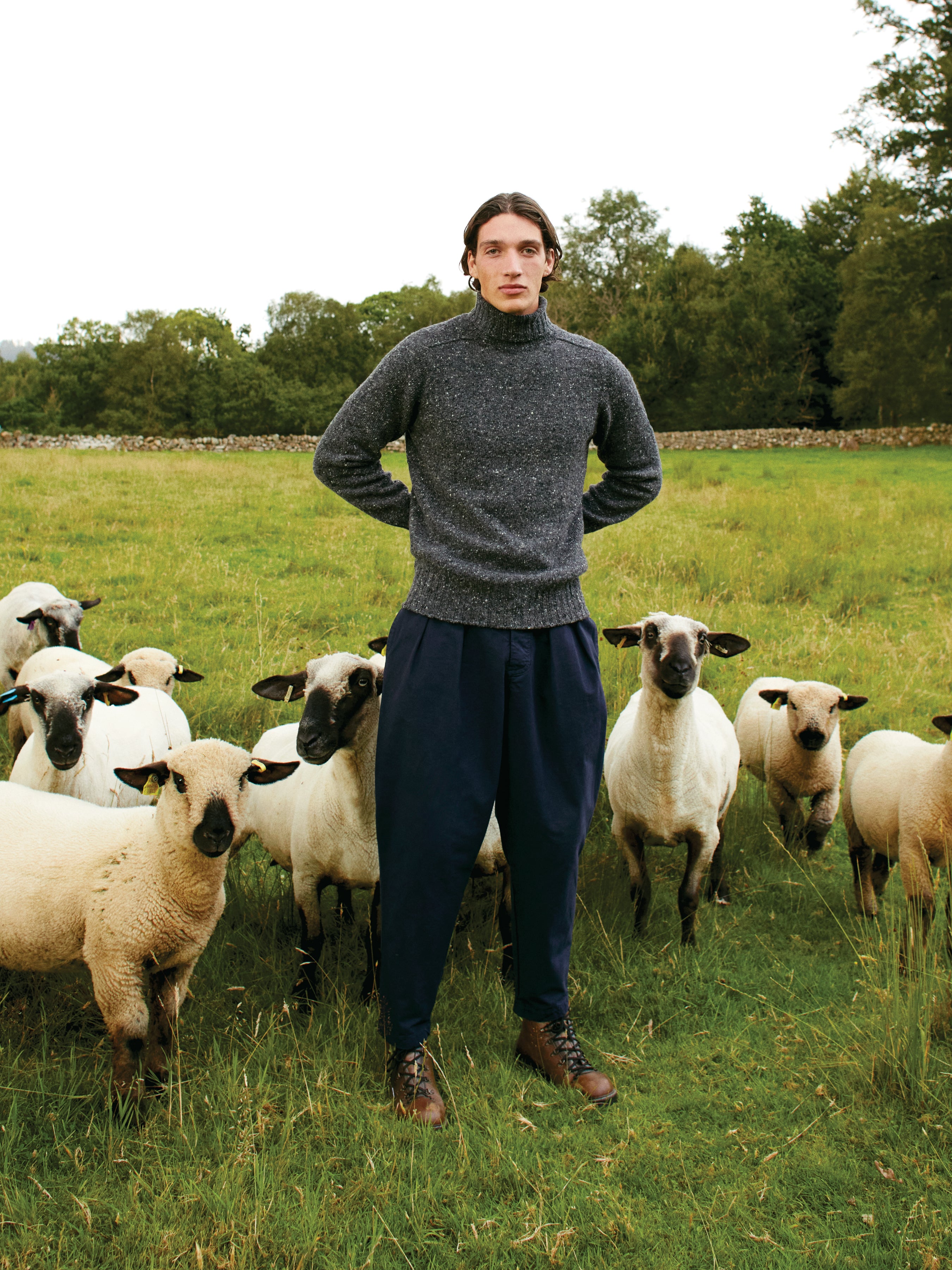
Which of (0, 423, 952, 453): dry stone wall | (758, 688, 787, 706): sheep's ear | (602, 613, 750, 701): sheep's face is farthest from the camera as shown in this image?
(0, 423, 952, 453): dry stone wall

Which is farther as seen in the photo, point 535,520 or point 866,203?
point 866,203

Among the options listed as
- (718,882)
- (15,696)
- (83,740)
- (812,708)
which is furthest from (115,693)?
(812,708)

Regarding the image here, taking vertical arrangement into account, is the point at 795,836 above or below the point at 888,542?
below

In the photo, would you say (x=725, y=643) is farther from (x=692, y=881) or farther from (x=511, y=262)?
(x=511, y=262)

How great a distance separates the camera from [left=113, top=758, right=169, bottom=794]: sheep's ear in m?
3.20

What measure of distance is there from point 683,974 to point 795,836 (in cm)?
186

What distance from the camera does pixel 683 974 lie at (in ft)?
13.4

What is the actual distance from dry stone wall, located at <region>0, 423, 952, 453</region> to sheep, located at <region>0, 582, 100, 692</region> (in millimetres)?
26610

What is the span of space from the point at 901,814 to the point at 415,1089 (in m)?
2.77

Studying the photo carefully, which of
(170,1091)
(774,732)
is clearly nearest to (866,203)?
(774,732)

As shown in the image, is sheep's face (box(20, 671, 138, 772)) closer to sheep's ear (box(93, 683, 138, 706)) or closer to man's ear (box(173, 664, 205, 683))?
sheep's ear (box(93, 683, 138, 706))

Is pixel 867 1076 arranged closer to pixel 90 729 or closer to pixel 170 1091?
pixel 170 1091

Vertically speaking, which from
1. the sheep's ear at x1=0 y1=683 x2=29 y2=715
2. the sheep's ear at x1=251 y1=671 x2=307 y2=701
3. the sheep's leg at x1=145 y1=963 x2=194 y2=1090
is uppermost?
the sheep's ear at x1=251 y1=671 x2=307 y2=701

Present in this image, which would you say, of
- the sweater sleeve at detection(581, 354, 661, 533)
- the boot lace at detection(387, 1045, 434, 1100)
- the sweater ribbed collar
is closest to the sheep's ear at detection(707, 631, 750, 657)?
the sweater sleeve at detection(581, 354, 661, 533)
